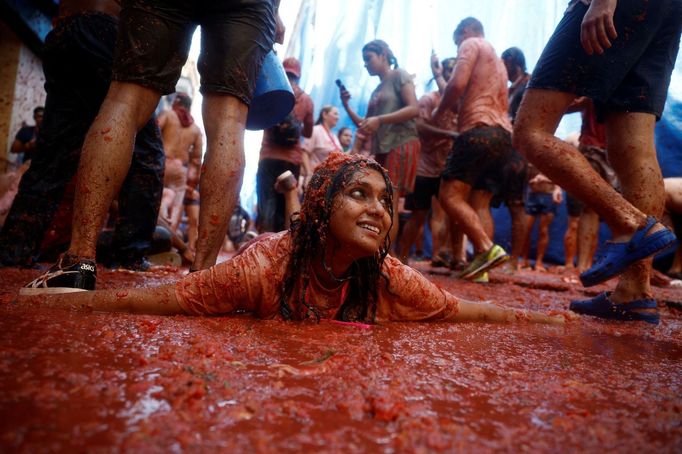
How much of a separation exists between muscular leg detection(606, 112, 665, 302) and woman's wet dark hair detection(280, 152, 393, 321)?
115cm

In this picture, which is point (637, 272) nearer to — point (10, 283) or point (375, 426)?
point (375, 426)

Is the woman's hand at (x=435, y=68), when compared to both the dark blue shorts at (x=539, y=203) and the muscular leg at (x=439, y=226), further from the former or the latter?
the dark blue shorts at (x=539, y=203)

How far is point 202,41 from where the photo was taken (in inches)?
77.2

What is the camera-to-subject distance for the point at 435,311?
1.79 metres

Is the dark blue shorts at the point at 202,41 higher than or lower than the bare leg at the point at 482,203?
higher

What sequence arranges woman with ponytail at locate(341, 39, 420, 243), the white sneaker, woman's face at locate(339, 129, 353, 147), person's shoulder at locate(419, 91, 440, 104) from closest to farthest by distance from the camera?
the white sneaker → woman with ponytail at locate(341, 39, 420, 243) → person's shoulder at locate(419, 91, 440, 104) → woman's face at locate(339, 129, 353, 147)

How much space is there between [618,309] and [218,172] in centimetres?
186

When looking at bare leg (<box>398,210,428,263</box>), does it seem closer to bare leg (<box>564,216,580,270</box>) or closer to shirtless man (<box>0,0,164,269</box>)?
shirtless man (<box>0,0,164,269</box>)

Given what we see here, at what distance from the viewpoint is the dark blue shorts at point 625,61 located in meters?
1.95

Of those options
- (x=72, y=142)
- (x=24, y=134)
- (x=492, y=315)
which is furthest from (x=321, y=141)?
(x=492, y=315)

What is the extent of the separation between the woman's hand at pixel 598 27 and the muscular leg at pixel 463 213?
1.77 metres

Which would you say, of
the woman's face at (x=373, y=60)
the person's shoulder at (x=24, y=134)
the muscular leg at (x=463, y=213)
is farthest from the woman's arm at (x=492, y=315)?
the person's shoulder at (x=24, y=134)

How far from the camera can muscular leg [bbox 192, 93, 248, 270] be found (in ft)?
5.97

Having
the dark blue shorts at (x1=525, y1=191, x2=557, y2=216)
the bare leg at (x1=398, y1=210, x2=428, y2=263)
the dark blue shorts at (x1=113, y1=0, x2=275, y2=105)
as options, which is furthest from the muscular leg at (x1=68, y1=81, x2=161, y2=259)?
the dark blue shorts at (x1=525, y1=191, x2=557, y2=216)
